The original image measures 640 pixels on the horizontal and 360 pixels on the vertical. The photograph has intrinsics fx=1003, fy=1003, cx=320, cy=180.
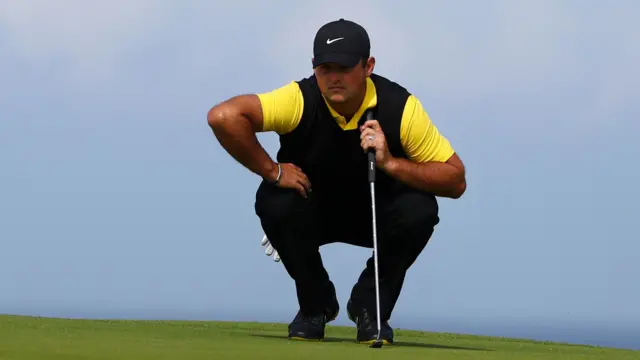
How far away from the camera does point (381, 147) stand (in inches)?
228

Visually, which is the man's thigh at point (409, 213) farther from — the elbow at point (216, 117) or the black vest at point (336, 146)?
the elbow at point (216, 117)

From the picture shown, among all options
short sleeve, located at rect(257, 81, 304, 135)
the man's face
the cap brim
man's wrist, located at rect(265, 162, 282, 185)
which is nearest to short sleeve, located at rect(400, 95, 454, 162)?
the man's face

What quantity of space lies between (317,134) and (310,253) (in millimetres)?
740

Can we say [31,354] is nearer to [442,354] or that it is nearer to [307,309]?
[442,354]

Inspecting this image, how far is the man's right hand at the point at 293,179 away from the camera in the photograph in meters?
5.92

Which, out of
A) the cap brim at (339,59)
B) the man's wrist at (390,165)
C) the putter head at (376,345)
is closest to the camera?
the putter head at (376,345)

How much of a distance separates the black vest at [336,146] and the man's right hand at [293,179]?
178 mm

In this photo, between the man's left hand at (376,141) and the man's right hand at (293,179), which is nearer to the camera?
the man's left hand at (376,141)

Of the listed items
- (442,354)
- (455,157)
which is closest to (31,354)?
(442,354)

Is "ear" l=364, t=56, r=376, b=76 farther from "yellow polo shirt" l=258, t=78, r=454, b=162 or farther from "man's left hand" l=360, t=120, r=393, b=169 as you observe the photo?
"man's left hand" l=360, t=120, r=393, b=169

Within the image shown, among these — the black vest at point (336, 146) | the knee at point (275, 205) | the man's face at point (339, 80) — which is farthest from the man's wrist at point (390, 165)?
the knee at point (275, 205)

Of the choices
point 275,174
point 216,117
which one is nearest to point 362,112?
point 275,174

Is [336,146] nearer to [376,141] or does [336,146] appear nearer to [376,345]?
[376,141]

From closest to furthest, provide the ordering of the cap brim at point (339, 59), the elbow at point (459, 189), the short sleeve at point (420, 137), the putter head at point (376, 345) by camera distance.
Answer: the putter head at point (376, 345) < the cap brim at point (339, 59) < the short sleeve at point (420, 137) < the elbow at point (459, 189)
